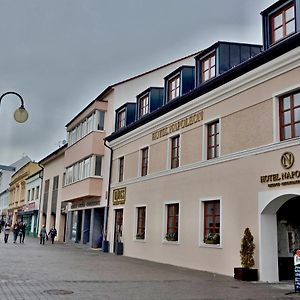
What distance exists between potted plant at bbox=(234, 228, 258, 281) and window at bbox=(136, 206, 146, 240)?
9.18 metres

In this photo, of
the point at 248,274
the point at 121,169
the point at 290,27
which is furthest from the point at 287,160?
the point at 121,169

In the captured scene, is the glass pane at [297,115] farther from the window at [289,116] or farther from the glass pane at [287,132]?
the glass pane at [287,132]

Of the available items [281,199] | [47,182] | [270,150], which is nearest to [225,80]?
[270,150]

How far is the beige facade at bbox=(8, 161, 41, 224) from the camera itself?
62.1 m

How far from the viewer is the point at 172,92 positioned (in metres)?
22.6

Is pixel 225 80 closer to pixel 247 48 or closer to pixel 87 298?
pixel 247 48

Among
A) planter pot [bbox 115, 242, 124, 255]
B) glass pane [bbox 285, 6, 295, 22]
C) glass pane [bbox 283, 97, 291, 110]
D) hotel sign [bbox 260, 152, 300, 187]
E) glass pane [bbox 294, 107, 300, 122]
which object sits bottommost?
planter pot [bbox 115, 242, 124, 255]

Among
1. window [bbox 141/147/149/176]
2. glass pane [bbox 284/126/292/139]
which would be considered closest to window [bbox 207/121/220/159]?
glass pane [bbox 284/126/292/139]

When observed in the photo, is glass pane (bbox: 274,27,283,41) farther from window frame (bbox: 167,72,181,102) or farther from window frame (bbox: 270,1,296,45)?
window frame (bbox: 167,72,181,102)

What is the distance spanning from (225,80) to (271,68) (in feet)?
8.36

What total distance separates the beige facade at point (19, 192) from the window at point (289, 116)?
4833 centimetres

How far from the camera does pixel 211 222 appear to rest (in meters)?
17.9

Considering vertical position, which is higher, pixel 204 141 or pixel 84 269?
pixel 204 141

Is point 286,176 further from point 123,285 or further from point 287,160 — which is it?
point 123,285
